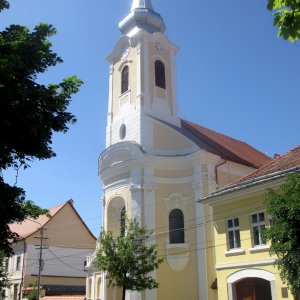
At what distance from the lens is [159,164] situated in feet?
90.5

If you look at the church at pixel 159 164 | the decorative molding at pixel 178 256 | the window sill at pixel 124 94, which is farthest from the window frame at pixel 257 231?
the window sill at pixel 124 94

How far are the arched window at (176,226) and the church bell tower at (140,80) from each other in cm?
448

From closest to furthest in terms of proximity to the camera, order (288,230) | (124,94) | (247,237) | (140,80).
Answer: (288,230)
(247,237)
(140,80)
(124,94)

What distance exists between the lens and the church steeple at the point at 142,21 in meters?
32.8

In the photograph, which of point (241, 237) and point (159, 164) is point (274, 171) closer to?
point (241, 237)

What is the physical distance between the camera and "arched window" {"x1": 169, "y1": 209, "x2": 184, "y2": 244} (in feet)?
85.7

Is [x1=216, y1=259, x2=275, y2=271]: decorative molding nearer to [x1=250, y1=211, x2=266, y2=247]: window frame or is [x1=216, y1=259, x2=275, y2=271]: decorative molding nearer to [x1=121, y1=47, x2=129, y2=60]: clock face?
[x1=250, y1=211, x2=266, y2=247]: window frame

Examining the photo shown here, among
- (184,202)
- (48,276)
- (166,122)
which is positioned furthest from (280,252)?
(48,276)

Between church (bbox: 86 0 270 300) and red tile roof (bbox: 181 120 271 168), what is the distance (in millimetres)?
138

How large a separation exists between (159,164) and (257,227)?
1121 cm

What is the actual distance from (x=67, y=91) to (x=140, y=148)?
18.5 metres

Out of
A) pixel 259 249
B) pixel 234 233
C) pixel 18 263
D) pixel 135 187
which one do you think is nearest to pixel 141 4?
pixel 135 187

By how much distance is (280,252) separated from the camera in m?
13.1

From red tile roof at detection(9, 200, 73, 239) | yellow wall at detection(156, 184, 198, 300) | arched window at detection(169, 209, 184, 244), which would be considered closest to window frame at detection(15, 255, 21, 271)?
red tile roof at detection(9, 200, 73, 239)
